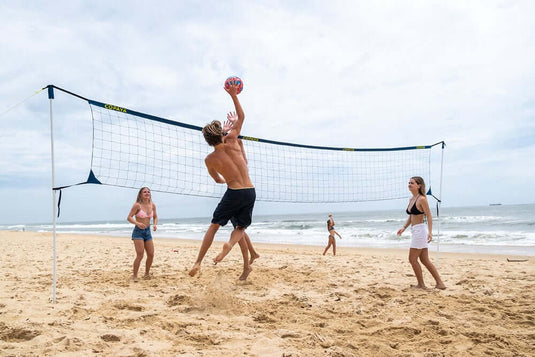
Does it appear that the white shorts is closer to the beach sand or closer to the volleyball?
the beach sand

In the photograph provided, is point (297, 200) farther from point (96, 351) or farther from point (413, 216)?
point (96, 351)

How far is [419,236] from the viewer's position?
463 centimetres

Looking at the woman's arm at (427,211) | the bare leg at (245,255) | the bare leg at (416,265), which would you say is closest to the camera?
the woman's arm at (427,211)

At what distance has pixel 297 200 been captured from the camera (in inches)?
255

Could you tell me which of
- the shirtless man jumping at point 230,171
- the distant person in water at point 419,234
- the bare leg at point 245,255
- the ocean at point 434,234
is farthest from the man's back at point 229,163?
the ocean at point 434,234

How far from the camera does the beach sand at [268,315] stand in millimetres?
2562

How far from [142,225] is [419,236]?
3.58 meters

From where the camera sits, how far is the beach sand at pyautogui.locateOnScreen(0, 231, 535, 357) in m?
2.56

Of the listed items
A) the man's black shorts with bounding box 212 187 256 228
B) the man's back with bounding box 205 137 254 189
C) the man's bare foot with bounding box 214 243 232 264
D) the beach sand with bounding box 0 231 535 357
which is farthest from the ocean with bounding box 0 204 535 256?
the man's bare foot with bounding box 214 243 232 264

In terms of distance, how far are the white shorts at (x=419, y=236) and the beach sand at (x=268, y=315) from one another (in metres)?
0.55

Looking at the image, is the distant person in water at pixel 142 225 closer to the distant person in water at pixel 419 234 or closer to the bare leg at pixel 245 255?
the bare leg at pixel 245 255

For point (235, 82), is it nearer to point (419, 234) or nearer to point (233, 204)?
point (233, 204)

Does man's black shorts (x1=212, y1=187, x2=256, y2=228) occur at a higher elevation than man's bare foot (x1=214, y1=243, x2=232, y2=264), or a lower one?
higher

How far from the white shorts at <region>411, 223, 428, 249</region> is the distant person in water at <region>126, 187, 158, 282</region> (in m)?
3.48
